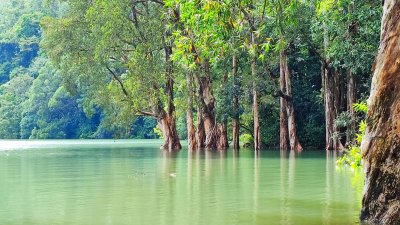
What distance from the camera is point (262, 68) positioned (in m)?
35.4

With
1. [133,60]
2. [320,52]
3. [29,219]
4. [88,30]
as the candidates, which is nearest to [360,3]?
[320,52]

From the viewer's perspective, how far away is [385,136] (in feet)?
25.8

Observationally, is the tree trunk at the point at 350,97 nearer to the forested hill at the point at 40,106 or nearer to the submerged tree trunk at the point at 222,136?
the submerged tree trunk at the point at 222,136

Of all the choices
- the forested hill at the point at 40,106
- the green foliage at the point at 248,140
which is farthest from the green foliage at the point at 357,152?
the forested hill at the point at 40,106

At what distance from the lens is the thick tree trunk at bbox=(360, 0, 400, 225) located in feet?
25.3

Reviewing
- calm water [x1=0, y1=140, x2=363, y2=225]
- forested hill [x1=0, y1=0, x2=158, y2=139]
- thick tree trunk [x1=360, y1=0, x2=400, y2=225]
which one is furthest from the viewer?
forested hill [x1=0, y1=0, x2=158, y2=139]

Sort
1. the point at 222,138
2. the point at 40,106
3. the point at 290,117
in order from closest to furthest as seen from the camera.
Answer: the point at 290,117 < the point at 222,138 < the point at 40,106

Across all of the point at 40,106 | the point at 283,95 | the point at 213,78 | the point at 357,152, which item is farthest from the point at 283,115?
the point at 40,106

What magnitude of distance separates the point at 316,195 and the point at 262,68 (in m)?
24.5

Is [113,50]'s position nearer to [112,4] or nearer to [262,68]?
[112,4]

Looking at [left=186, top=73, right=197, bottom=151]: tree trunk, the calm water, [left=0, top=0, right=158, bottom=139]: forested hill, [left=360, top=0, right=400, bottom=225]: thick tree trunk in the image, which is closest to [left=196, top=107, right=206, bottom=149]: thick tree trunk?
[left=186, top=73, right=197, bottom=151]: tree trunk

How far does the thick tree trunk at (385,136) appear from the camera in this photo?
7.73 meters

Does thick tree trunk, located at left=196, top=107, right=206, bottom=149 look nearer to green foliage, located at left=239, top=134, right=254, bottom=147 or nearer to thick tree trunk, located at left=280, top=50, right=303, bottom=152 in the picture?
green foliage, located at left=239, top=134, right=254, bottom=147

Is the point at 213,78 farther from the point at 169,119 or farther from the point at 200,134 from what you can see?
the point at 169,119
